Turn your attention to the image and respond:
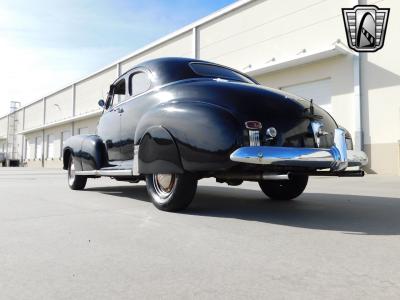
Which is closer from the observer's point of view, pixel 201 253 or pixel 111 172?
pixel 201 253

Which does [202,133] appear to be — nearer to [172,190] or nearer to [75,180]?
[172,190]

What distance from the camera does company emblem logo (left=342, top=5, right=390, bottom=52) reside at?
42.8ft

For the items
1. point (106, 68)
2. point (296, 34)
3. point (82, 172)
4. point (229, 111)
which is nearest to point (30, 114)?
point (106, 68)

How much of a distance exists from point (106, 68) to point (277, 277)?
32.3m

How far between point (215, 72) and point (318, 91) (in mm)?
11092

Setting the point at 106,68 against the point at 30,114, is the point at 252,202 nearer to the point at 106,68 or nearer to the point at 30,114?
the point at 106,68

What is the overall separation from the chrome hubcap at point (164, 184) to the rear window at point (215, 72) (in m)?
1.36

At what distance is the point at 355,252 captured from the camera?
250 cm

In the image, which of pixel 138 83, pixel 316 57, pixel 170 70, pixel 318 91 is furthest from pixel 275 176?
pixel 318 91

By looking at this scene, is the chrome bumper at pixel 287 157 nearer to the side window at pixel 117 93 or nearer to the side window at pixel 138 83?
the side window at pixel 138 83

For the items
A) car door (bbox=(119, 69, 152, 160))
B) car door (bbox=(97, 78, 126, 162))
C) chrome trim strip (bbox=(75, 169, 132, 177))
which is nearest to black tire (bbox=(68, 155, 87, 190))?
chrome trim strip (bbox=(75, 169, 132, 177))

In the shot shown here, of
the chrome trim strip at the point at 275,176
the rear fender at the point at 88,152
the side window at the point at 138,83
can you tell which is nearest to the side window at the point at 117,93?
the side window at the point at 138,83

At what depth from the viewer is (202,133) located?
3.61m

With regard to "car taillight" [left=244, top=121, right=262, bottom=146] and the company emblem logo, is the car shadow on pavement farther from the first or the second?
the company emblem logo
